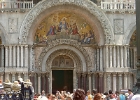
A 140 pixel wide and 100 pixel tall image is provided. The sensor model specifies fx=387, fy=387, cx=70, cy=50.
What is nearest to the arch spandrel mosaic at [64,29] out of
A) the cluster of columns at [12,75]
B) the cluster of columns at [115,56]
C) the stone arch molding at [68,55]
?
the stone arch molding at [68,55]

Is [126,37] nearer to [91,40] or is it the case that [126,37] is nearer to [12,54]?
[91,40]

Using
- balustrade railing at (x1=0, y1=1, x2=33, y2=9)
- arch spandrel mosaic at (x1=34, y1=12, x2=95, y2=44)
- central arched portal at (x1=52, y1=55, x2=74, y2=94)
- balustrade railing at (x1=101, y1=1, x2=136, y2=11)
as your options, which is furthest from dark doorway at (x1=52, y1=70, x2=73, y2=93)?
balustrade railing at (x1=101, y1=1, x2=136, y2=11)

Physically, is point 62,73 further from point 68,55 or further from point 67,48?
point 67,48

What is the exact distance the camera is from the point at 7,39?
3453 cm

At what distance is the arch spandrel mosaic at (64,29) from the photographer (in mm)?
36250

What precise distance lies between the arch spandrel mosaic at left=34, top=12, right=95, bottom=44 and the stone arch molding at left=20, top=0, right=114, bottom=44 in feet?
4.62

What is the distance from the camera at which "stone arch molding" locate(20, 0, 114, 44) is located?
34812 millimetres

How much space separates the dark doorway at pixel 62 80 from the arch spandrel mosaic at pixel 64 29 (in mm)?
3640

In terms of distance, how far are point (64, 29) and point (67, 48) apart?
1.82 metres

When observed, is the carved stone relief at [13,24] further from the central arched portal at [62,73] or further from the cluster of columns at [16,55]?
the central arched portal at [62,73]

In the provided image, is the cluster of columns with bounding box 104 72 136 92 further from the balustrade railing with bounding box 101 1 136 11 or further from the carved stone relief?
the carved stone relief

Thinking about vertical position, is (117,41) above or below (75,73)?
above

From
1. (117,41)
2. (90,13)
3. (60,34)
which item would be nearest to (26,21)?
(60,34)

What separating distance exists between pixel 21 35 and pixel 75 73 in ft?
21.3
